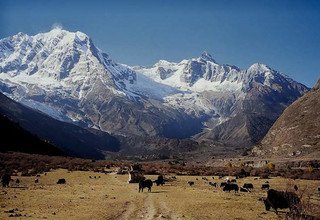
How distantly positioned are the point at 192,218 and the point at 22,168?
68977 millimetres

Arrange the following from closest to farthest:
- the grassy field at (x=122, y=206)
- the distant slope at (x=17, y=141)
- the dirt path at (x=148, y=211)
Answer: the dirt path at (x=148, y=211) < the grassy field at (x=122, y=206) < the distant slope at (x=17, y=141)

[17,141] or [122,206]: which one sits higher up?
[17,141]

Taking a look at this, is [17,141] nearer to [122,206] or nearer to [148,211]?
[122,206]

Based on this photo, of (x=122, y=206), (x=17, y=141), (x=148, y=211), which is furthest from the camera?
(x=17, y=141)

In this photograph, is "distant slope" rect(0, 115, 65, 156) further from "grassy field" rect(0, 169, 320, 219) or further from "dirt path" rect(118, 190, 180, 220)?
"dirt path" rect(118, 190, 180, 220)

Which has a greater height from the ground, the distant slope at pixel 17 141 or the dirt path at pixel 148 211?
the distant slope at pixel 17 141

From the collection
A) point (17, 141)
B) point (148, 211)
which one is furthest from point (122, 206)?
point (17, 141)

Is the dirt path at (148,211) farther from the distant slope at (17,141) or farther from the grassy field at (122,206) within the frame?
the distant slope at (17,141)

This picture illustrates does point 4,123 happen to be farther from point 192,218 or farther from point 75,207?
point 192,218

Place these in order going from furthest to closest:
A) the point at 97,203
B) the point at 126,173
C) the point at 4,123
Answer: the point at 4,123 < the point at 126,173 < the point at 97,203

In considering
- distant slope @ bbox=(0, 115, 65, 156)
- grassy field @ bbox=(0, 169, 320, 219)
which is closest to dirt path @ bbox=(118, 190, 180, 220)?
grassy field @ bbox=(0, 169, 320, 219)

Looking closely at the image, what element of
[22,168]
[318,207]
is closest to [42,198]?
[318,207]

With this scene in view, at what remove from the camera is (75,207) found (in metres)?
46.6

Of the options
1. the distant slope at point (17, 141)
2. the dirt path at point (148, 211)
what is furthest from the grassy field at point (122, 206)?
the distant slope at point (17, 141)
